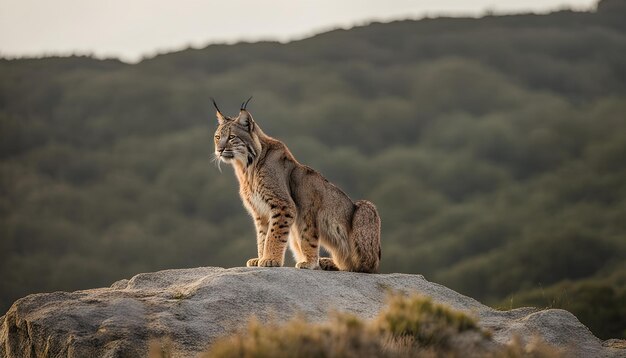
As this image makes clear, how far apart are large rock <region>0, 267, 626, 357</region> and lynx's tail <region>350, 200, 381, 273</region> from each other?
738 mm

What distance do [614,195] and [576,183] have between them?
13.5 ft

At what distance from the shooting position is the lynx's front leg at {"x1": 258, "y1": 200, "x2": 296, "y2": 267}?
661 inches

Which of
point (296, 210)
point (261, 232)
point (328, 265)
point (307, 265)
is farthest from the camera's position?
point (328, 265)

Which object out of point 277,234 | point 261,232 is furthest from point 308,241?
point 261,232

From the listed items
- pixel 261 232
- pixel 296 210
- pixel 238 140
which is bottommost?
pixel 261 232

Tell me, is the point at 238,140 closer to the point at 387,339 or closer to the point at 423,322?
the point at 423,322

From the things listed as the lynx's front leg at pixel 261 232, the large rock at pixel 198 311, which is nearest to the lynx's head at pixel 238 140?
the lynx's front leg at pixel 261 232

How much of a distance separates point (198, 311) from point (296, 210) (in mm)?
3577

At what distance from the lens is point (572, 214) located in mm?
78625

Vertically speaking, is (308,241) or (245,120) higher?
(245,120)

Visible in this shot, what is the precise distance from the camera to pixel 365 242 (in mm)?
17219

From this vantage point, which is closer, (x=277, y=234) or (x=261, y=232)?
(x=277, y=234)

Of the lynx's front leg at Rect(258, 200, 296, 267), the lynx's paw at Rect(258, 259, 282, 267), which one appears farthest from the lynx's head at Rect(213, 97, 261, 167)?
the lynx's paw at Rect(258, 259, 282, 267)

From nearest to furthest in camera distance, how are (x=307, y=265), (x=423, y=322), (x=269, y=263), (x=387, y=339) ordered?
(x=387, y=339)
(x=423, y=322)
(x=269, y=263)
(x=307, y=265)
